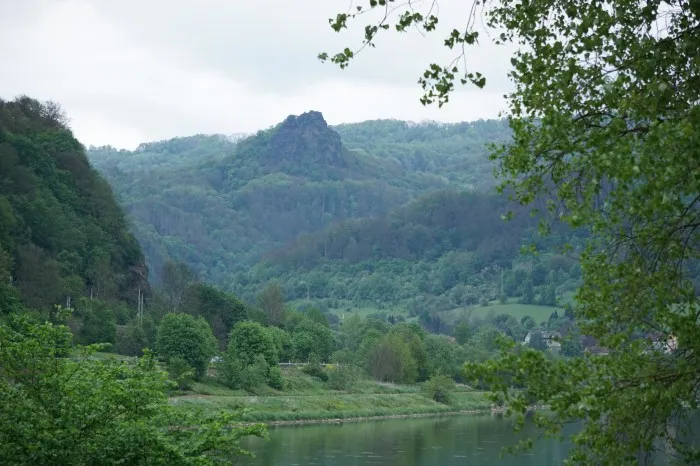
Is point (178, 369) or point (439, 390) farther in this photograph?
point (439, 390)

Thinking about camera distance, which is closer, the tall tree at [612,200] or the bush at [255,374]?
the tall tree at [612,200]

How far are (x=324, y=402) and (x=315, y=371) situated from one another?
15822mm

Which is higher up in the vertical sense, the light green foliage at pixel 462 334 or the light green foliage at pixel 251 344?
the light green foliage at pixel 462 334

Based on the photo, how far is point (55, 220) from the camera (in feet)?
354

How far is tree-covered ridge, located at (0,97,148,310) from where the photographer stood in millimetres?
96750

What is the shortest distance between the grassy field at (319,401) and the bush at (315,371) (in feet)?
5.56

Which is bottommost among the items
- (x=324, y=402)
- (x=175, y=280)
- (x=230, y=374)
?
(x=324, y=402)

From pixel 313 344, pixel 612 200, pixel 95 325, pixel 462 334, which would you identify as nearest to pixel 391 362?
pixel 313 344

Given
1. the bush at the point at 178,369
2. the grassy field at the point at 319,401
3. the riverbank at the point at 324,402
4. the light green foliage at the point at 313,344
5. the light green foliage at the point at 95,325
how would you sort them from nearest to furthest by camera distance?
the bush at the point at 178,369
the grassy field at the point at 319,401
the riverbank at the point at 324,402
the light green foliage at the point at 95,325
the light green foliage at the point at 313,344

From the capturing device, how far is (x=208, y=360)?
87438 millimetres

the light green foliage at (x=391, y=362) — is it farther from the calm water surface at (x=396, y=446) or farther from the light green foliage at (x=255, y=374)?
the calm water surface at (x=396, y=446)

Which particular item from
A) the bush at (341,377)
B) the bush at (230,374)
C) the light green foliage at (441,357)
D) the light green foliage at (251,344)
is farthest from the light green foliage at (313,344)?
the bush at (230,374)

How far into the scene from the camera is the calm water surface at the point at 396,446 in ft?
183

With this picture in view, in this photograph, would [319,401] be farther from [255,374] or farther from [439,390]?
[439,390]
